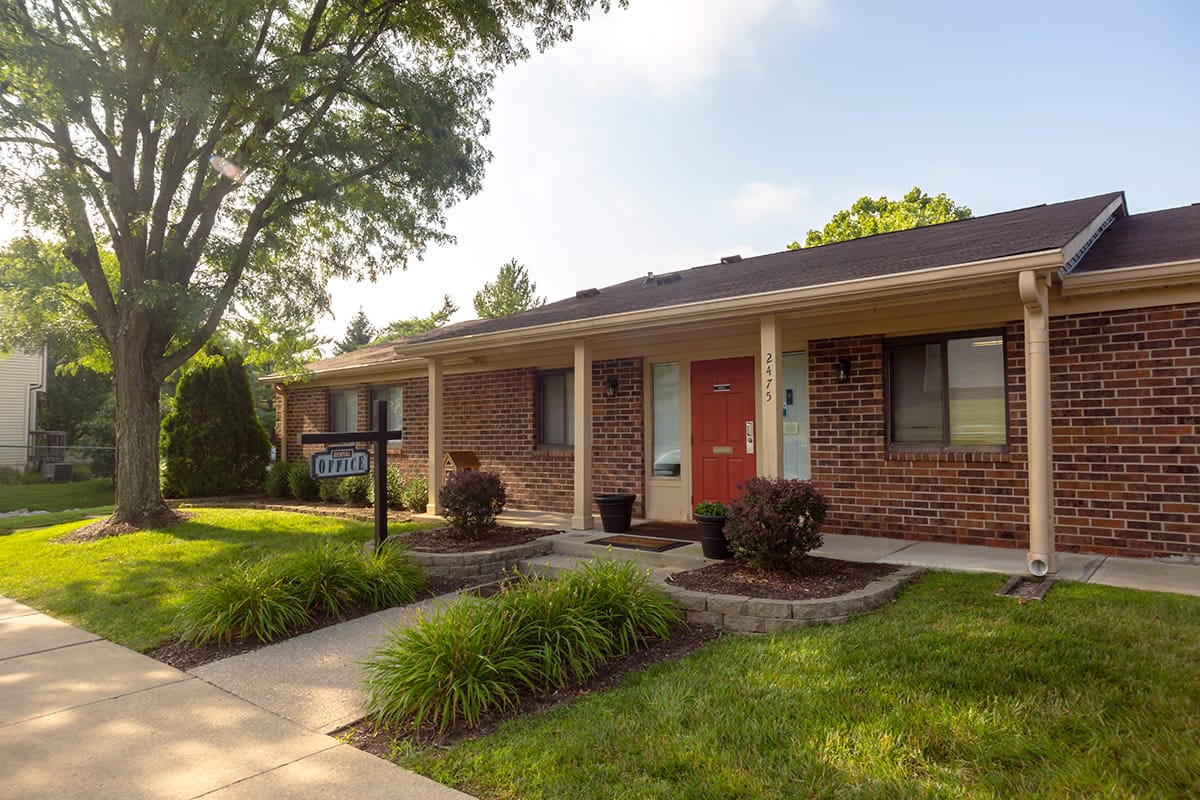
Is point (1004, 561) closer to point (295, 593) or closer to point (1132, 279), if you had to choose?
point (1132, 279)

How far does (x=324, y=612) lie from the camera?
17.9ft

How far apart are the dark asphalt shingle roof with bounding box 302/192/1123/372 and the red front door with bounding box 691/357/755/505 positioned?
1162 mm

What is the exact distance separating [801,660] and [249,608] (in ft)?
13.5

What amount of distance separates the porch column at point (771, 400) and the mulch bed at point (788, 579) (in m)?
0.96

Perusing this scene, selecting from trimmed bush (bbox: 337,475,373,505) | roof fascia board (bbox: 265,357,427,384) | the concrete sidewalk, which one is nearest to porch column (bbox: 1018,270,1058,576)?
the concrete sidewalk

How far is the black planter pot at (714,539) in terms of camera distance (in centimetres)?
611

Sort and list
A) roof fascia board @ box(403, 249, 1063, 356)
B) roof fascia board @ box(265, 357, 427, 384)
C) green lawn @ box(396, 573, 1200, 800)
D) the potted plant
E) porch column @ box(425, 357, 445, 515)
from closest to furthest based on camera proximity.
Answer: green lawn @ box(396, 573, 1200, 800) < roof fascia board @ box(403, 249, 1063, 356) < the potted plant < porch column @ box(425, 357, 445, 515) < roof fascia board @ box(265, 357, 427, 384)

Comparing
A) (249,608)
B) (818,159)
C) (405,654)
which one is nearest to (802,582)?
(405,654)

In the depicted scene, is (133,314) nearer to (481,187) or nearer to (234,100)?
(234,100)

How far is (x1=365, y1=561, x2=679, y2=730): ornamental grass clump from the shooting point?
3.47 metres

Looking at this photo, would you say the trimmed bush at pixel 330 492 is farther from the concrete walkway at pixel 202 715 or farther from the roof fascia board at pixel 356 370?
the concrete walkway at pixel 202 715

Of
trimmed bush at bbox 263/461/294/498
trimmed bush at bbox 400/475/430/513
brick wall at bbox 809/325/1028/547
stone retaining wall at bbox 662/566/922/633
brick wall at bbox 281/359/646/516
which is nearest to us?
stone retaining wall at bbox 662/566/922/633

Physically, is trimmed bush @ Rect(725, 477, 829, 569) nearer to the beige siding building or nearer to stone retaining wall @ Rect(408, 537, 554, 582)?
stone retaining wall @ Rect(408, 537, 554, 582)

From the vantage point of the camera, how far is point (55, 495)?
17.4 meters
